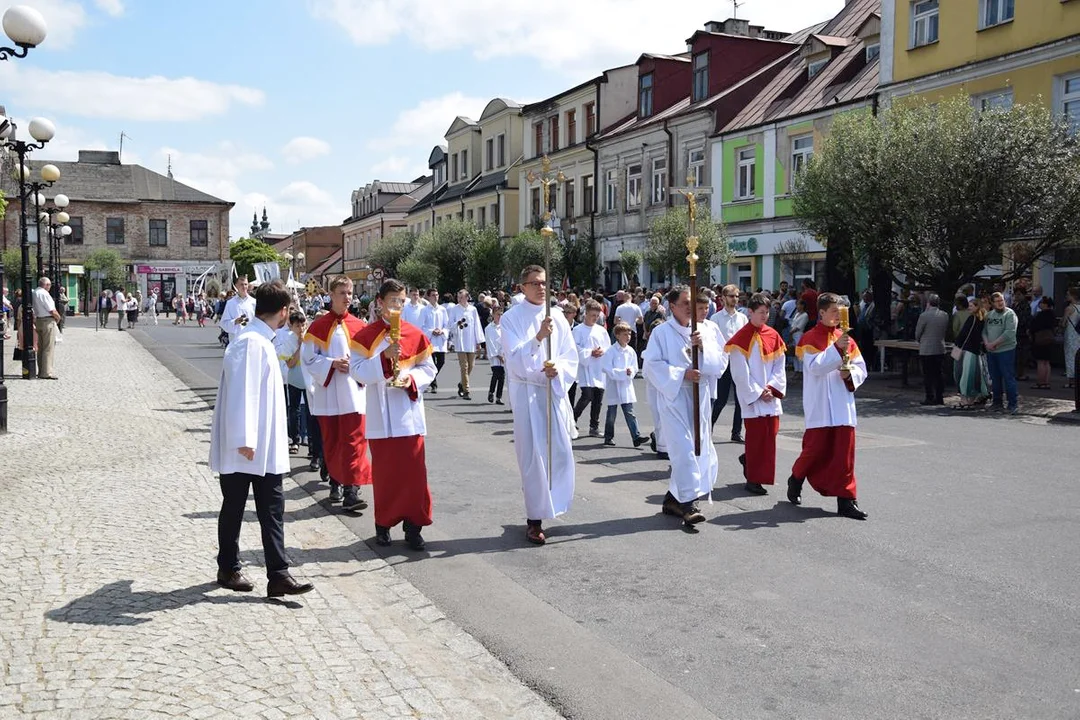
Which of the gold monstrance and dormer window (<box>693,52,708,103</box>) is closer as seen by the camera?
the gold monstrance

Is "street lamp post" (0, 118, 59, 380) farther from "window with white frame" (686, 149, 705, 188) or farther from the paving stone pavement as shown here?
"window with white frame" (686, 149, 705, 188)

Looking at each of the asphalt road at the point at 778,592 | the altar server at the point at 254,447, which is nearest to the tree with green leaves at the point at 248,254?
the asphalt road at the point at 778,592

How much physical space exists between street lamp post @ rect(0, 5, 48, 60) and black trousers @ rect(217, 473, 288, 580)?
30.0 ft

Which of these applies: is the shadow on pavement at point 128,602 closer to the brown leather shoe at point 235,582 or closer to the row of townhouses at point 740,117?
the brown leather shoe at point 235,582

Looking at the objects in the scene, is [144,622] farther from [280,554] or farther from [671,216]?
[671,216]

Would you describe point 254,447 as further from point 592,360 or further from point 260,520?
point 592,360

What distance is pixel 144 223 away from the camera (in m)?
73.7

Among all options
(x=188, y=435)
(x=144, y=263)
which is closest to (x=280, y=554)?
(x=188, y=435)

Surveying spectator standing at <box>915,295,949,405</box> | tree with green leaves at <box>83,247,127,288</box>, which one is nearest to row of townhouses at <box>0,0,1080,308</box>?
spectator standing at <box>915,295,949,405</box>

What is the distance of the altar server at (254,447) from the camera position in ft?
19.5

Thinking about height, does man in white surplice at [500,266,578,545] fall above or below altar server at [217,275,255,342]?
below

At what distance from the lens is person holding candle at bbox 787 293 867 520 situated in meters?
8.64

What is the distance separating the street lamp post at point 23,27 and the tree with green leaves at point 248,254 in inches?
2950

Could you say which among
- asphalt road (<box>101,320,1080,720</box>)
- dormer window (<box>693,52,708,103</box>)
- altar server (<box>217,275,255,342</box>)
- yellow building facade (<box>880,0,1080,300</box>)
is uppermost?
dormer window (<box>693,52,708,103</box>)
